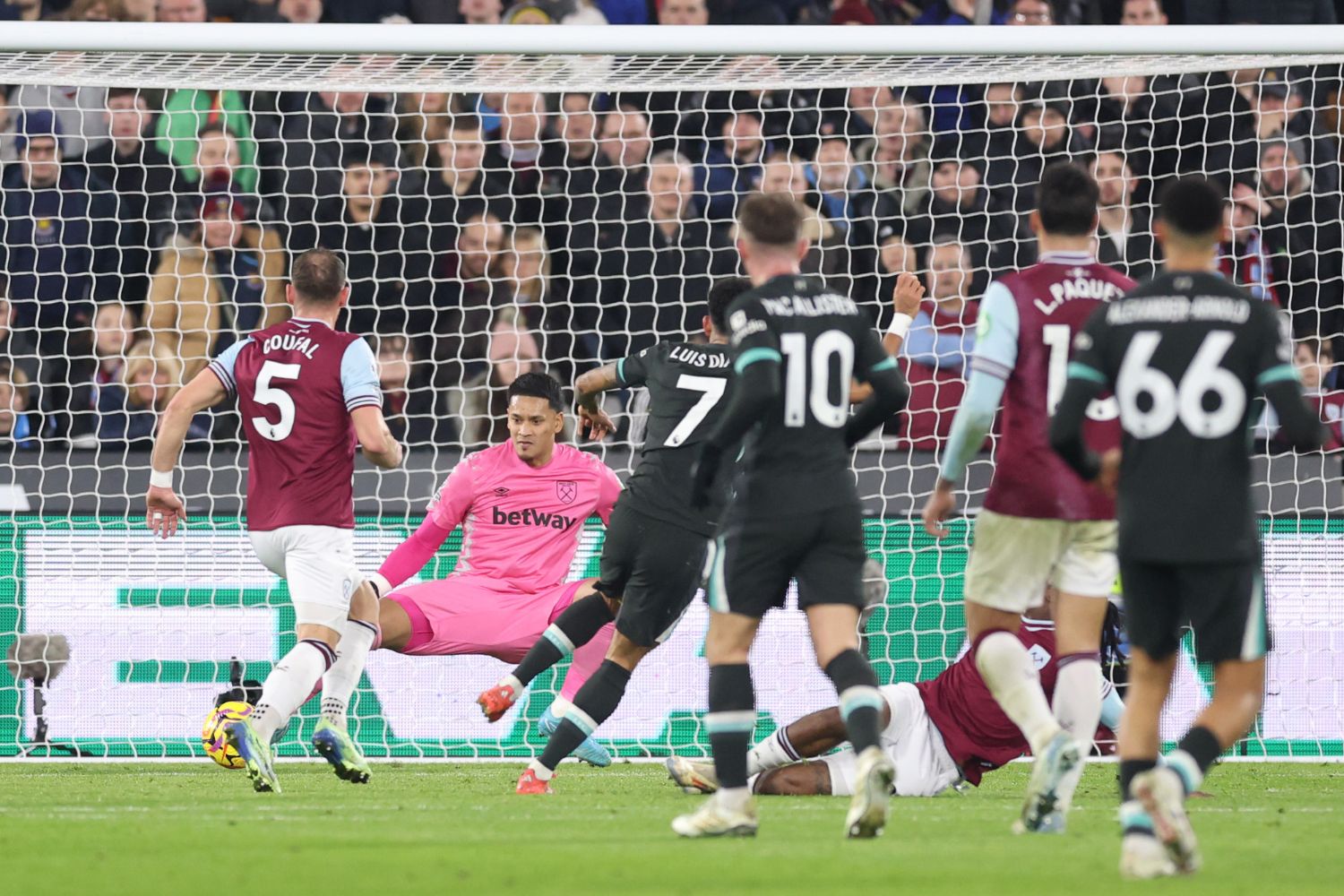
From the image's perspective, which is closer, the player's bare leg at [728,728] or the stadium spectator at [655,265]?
the player's bare leg at [728,728]

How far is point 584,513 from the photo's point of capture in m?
9.18

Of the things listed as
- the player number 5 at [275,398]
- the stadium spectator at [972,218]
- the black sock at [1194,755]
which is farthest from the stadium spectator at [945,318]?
the black sock at [1194,755]

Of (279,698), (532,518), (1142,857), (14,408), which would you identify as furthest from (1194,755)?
(14,408)

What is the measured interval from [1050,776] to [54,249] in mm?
7602

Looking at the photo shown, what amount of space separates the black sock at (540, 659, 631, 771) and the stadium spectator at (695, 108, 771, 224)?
469 cm

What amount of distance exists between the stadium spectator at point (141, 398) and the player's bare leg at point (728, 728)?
571cm

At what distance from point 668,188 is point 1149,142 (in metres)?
2.85

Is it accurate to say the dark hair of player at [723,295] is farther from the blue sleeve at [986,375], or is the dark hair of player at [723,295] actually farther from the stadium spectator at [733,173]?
the stadium spectator at [733,173]

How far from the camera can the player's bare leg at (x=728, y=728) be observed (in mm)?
5297

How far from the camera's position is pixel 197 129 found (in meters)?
11.4

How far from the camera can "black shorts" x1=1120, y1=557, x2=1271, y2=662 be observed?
4484mm

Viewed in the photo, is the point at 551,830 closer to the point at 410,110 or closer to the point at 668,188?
the point at 668,188

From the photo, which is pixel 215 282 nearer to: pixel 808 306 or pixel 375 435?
pixel 375 435

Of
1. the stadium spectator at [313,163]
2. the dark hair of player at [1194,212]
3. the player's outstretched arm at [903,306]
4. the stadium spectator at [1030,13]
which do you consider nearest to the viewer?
the dark hair of player at [1194,212]
